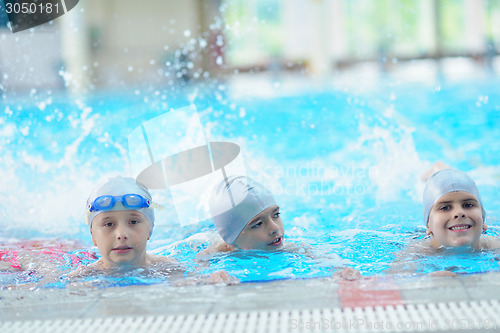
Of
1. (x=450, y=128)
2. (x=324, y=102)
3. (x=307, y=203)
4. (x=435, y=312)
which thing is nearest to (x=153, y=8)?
(x=324, y=102)

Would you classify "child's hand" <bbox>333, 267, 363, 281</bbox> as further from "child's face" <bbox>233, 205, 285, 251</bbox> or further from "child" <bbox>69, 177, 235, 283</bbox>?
"child" <bbox>69, 177, 235, 283</bbox>

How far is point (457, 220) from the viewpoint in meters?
3.62

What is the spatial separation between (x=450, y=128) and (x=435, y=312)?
7161mm

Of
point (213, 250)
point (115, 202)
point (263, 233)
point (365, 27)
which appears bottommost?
point (213, 250)

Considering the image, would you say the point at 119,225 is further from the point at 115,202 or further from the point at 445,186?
the point at 445,186

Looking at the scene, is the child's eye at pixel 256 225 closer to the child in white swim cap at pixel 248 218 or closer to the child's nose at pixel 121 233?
the child in white swim cap at pixel 248 218

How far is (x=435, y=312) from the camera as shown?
2492 millimetres

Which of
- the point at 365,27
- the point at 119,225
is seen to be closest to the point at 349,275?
the point at 119,225

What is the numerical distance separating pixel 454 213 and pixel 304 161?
14.6ft

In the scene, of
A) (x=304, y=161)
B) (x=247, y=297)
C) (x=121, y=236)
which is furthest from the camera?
(x=304, y=161)

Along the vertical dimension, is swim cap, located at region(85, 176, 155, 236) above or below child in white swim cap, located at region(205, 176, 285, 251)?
above

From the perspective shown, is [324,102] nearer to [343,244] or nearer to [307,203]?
[307,203]

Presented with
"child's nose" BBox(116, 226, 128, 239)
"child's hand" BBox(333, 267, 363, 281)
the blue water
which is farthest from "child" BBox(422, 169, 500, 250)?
"child's nose" BBox(116, 226, 128, 239)

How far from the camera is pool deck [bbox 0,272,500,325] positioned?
2.67 meters
